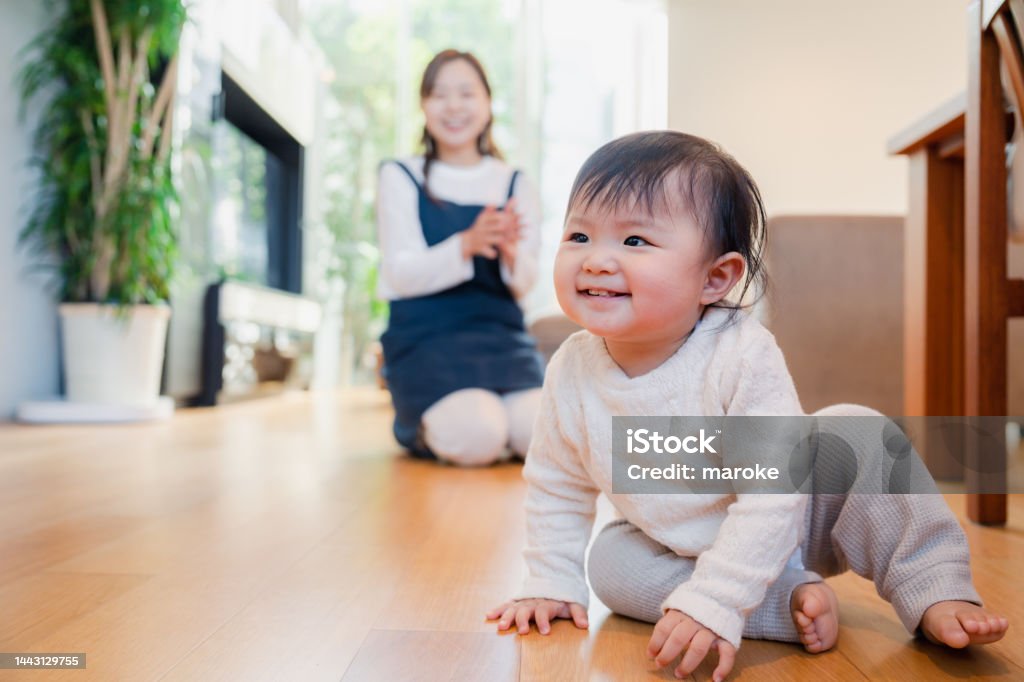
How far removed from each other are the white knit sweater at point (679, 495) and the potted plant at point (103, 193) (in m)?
2.26

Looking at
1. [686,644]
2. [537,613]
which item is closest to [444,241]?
[537,613]

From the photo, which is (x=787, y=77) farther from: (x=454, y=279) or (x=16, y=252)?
(x=16, y=252)

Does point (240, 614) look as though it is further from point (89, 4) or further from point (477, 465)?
point (89, 4)

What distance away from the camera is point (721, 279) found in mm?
686

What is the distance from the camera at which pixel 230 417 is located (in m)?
3.05

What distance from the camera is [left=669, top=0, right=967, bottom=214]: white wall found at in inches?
34.2

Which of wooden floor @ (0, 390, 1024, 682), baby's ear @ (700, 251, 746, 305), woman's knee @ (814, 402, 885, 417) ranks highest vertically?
baby's ear @ (700, 251, 746, 305)

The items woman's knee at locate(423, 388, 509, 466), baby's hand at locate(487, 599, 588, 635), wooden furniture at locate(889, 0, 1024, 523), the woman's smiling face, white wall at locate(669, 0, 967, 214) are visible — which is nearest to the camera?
baby's hand at locate(487, 599, 588, 635)

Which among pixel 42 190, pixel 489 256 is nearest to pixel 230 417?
pixel 42 190

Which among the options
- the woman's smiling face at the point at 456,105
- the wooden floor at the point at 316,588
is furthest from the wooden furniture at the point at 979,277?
the woman's smiling face at the point at 456,105

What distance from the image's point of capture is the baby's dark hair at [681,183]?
2.15 feet

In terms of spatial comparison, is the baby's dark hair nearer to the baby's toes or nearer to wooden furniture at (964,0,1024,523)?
the baby's toes

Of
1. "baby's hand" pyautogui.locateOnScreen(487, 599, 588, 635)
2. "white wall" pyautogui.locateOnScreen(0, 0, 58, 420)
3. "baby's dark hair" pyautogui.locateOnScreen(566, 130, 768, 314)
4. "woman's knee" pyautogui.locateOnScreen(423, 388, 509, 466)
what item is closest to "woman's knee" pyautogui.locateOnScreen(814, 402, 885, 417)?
"baby's dark hair" pyautogui.locateOnScreen(566, 130, 768, 314)

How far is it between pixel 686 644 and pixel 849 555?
19 centimetres
